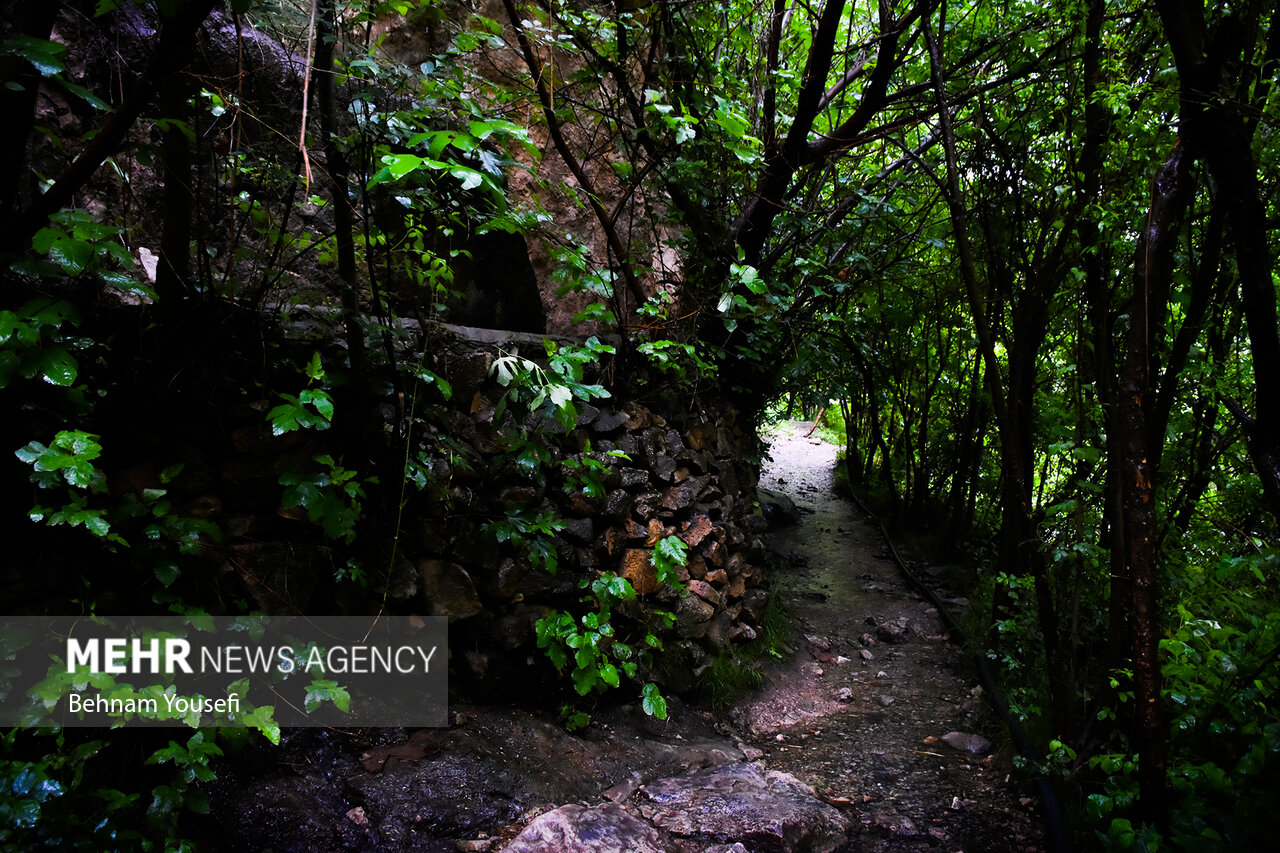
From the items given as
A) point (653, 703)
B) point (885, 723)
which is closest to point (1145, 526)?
point (653, 703)

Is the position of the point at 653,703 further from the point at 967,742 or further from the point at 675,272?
the point at 675,272

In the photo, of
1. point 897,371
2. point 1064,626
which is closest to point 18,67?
point 1064,626

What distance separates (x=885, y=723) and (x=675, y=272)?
2.97 meters

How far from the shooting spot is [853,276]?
15.4ft

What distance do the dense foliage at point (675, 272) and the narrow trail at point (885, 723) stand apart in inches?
12.6

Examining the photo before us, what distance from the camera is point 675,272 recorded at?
398cm

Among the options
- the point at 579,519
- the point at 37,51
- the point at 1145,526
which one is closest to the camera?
the point at 37,51

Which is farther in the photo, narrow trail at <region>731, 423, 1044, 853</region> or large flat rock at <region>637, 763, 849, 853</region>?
narrow trail at <region>731, 423, 1044, 853</region>

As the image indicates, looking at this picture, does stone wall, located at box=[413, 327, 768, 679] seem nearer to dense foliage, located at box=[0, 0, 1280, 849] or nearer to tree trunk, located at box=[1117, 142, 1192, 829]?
dense foliage, located at box=[0, 0, 1280, 849]

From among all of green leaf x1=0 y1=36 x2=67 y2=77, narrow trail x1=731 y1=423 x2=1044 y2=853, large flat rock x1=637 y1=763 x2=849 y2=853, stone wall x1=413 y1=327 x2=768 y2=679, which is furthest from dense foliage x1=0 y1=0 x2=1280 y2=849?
large flat rock x1=637 y1=763 x2=849 y2=853

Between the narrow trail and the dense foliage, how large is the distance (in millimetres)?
321

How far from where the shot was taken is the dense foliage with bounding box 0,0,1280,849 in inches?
65.1

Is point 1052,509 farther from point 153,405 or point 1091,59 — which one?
point 153,405

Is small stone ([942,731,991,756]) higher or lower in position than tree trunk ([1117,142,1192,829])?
lower
